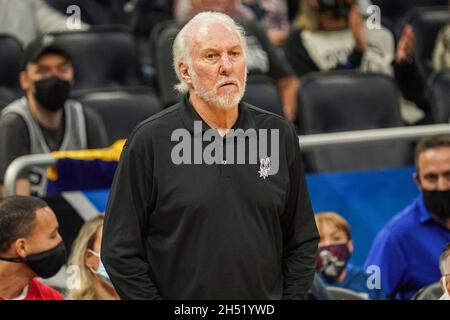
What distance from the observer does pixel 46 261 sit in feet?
11.9

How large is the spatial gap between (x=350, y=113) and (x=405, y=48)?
0.78 m

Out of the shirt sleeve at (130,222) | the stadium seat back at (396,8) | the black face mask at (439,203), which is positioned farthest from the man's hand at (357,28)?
the shirt sleeve at (130,222)

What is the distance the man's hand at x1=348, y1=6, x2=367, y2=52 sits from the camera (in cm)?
603

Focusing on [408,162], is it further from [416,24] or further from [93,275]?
[93,275]

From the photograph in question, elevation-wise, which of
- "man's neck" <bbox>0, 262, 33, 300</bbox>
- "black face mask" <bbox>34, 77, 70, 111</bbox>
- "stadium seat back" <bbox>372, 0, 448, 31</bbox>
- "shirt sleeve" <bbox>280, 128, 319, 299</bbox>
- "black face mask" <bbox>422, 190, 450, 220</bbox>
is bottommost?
"man's neck" <bbox>0, 262, 33, 300</bbox>

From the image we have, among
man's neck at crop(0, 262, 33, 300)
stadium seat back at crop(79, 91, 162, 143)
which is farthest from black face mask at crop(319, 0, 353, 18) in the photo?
man's neck at crop(0, 262, 33, 300)

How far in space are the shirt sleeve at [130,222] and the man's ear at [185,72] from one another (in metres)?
0.22

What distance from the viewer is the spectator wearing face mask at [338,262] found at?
427 cm

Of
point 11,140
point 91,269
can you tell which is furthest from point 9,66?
point 91,269

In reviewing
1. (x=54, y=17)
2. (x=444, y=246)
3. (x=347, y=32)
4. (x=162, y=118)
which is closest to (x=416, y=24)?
(x=347, y=32)

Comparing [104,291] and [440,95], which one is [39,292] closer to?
[104,291]

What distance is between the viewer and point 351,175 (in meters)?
4.51

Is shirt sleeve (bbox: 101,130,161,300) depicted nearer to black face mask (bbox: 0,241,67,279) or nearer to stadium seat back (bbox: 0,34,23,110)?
black face mask (bbox: 0,241,67,279)
